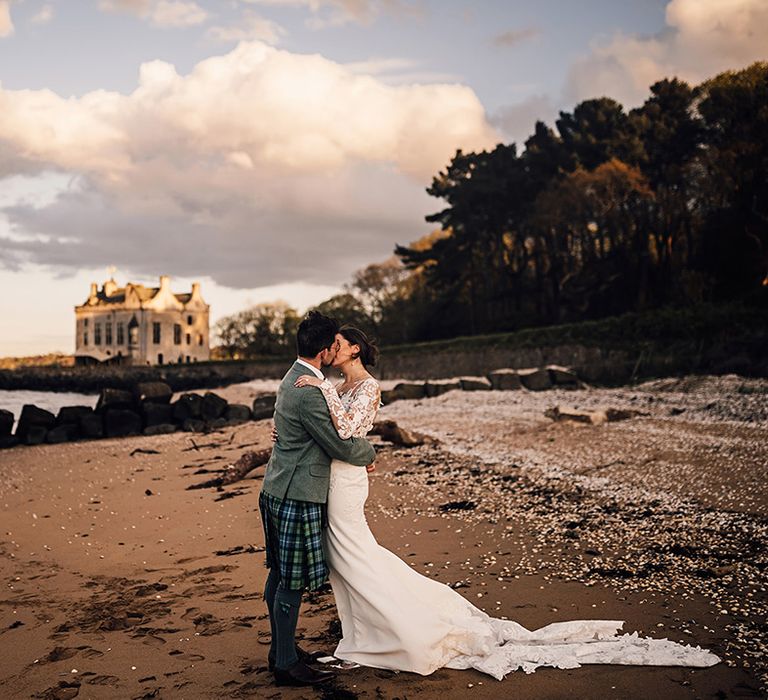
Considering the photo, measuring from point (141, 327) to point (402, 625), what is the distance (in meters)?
80.5

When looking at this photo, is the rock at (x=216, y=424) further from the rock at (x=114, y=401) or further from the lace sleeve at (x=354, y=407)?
the lace sleeve at (x=354, y=407)

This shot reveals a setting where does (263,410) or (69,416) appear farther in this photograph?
(263,410)

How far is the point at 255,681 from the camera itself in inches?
167

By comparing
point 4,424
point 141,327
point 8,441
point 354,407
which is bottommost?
point 8,441

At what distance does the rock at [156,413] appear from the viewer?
20375mm

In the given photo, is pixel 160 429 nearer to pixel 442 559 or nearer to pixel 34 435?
pixel 34 435

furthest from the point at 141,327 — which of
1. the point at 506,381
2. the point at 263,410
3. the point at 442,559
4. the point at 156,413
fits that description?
the point at 442,559

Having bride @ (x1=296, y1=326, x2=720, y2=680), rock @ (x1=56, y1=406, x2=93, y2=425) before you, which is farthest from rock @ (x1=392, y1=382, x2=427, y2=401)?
bride @ (x1=296, y1=326, x2=720, y2=680)

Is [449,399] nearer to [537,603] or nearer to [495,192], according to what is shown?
[537,603]

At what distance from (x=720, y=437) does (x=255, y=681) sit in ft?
35.6

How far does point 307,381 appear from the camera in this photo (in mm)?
4301

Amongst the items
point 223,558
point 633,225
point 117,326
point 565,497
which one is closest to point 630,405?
point 565,497

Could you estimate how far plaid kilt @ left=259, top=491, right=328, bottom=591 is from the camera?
4.21 metres

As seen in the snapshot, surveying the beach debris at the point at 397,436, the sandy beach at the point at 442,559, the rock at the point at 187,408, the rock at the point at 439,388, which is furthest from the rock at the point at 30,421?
the rock at the point at 439,388
